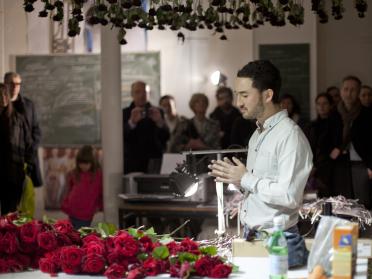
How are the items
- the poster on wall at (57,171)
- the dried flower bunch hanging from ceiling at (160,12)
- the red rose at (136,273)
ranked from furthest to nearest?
the poster on wall at (57,171), the dried flower bunch hanging from ceiling at (160,12), the red rose at (136,273)

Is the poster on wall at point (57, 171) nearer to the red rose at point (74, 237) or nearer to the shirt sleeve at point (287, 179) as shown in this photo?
the red rose at point (74, 237)

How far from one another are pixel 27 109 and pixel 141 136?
3.76ft

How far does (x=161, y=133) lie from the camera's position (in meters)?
7.85

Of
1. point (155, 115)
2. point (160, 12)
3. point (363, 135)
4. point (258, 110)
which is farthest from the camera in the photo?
point (155, 115)

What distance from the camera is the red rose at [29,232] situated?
3.15 metres

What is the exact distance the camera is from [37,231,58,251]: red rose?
3154 millimetres

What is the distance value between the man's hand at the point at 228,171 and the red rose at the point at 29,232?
80 centimetres

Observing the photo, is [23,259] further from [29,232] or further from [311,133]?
[311,133]

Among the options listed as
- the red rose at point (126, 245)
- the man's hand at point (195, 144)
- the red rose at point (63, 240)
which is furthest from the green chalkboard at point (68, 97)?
the red rose at point (126, 245)

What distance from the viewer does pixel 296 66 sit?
934 cm

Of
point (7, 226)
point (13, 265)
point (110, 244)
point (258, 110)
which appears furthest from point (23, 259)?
point (258, 110)

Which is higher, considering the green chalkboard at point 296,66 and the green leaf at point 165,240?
the green chalkboard at point 296,66

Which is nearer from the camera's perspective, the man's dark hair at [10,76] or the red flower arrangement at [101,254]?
the red flower arrangement at [101,254]

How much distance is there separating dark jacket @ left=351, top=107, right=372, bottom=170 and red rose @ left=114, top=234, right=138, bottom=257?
419 cm
